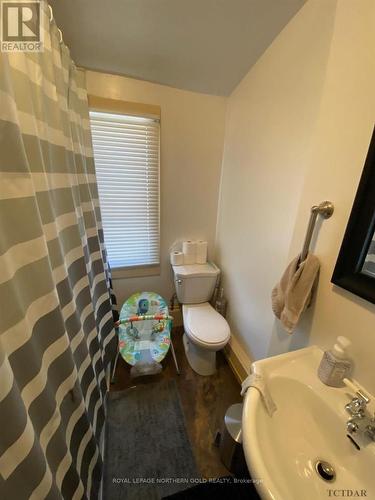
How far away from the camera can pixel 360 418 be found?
0.58 metres

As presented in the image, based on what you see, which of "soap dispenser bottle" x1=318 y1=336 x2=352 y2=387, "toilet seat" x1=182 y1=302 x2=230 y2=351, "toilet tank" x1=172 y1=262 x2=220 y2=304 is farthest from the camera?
"toilet tank" x1=172 y1=262 x2=220 y2=304

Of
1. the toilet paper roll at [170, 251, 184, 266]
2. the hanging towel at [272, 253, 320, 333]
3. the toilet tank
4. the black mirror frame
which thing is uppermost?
the black mirror frame

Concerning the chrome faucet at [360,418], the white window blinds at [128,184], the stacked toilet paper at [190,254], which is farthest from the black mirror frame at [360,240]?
the white window blinds at [128,184]

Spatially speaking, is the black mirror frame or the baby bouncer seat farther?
the baby bouncer seat

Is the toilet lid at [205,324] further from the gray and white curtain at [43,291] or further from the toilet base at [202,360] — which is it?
the gray and white curtain at [43,291]

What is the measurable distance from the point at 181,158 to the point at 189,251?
0.80 m

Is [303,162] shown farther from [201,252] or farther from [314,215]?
[201,252]

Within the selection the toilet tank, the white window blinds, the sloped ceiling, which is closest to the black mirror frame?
the sloped ceiling

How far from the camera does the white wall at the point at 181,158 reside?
4.73ft

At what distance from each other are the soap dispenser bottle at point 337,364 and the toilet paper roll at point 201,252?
4.13 ft

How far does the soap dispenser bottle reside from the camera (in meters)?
0.67

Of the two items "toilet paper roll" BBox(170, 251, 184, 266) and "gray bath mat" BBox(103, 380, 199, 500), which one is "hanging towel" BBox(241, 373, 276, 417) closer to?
"gray bath mat" BBox(103, 380, 199, 500)

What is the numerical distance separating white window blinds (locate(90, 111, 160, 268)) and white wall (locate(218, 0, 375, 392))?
65 cm

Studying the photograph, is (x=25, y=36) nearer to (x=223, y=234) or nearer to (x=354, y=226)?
(x=354, y=226)
